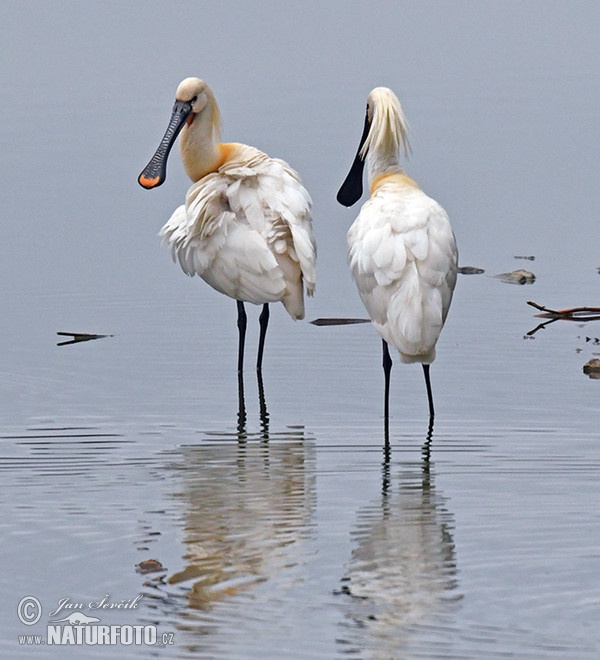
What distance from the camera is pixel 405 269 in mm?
9484

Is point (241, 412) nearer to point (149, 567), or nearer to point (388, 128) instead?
point (388, 128)

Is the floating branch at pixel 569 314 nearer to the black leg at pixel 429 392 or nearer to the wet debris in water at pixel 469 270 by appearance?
the wet debris in water at pixel 469 270

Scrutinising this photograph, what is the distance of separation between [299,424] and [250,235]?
1.69 meters

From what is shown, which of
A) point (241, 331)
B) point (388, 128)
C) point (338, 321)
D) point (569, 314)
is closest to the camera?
point (388, 128)

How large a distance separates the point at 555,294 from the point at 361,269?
3.19 meters

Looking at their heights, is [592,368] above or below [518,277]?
below

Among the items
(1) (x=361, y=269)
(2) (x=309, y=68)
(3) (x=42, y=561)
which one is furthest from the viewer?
(2) (x=309, y=68)

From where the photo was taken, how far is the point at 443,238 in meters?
9.62

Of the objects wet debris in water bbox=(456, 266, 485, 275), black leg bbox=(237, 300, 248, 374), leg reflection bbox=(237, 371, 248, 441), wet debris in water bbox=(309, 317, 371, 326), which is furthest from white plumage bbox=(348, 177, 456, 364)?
wet debris in water bbox=(456, 266, 485, 275)

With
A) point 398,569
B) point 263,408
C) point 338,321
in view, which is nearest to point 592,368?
point 263,408

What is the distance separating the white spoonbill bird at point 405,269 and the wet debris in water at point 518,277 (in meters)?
3.05

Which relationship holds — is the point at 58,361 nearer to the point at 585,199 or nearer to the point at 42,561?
the point at 42,561

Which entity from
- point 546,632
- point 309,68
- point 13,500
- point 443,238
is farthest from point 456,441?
point 309,68

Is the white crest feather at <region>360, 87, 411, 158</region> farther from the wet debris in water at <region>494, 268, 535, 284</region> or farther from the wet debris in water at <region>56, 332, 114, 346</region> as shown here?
the wet debris in water at <region>494, 268, 535, 284</region>
